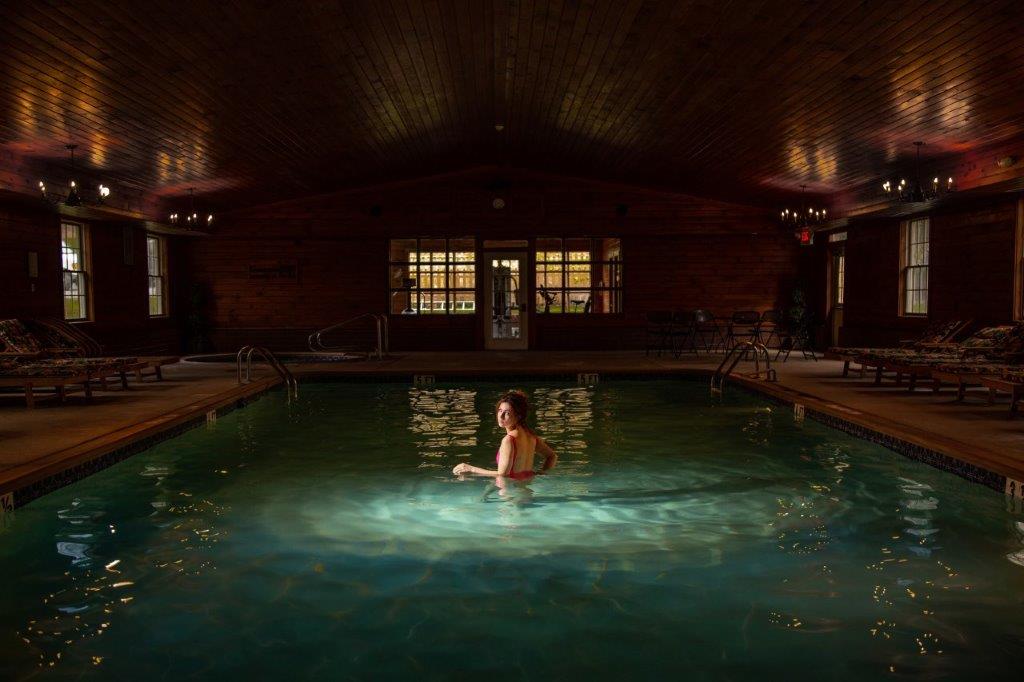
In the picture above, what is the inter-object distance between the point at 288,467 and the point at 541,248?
9702 millimetres

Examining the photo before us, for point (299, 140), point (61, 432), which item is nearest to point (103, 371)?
point (61, 432)

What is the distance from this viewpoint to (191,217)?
13.3 meters

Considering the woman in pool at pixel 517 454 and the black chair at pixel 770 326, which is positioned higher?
the black chair at pixel 770 326

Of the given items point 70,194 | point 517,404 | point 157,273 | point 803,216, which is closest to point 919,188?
point 803,216

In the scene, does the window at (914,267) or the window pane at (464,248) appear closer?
the window at (914,267)

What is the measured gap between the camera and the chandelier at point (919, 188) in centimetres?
959

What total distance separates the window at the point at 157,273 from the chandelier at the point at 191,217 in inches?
40.1

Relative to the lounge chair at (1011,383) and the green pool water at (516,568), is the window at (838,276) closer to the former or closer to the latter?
the lounge chair at (1011,383)

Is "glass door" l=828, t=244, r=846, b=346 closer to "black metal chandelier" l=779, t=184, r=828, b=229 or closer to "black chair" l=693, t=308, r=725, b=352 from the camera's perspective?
"black metal chandelier" l=779, t=184, r=828, b=229

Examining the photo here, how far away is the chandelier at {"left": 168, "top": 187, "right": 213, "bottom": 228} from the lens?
12995 millimetres

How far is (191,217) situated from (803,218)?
9.48 meters

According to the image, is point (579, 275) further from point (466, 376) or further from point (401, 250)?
point (466, 376)

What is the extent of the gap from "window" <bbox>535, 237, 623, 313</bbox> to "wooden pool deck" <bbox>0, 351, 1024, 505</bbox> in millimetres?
2501

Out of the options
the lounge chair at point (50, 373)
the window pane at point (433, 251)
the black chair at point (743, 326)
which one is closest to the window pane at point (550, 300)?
the window pane at point (433, 251)
